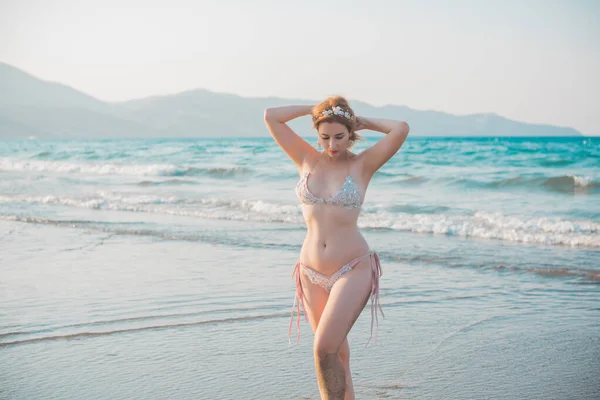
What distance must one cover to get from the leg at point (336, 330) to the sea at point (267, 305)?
1.10 metres

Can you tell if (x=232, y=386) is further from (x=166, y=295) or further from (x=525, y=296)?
(x=525, y=296)

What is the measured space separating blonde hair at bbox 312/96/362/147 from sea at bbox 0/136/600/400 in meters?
2.02

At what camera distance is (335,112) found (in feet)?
13.7

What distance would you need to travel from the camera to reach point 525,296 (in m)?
8.17

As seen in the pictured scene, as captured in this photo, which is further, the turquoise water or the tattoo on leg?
the turquoise water

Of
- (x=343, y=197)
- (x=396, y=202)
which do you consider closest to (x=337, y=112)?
(x=343, y=197)

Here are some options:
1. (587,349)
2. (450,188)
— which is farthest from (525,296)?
(450,188)

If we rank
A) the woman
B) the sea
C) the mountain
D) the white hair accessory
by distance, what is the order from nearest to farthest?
the woman, the white hair accessory, the sea, the mountain

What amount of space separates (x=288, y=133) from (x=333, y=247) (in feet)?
2.74

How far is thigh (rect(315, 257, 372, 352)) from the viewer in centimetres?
395

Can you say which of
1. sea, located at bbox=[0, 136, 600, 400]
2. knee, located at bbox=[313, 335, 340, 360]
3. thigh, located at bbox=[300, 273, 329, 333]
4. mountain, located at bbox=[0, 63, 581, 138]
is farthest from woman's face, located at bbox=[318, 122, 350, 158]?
mountain, located at bbox=[0, 63, 581, 138]

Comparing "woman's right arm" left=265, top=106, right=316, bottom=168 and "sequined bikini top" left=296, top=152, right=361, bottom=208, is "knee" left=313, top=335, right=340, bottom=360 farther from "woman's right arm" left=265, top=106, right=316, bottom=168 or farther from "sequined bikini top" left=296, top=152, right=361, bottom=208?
"woman's right arm" left=265, top=106, right=316, bottom=168

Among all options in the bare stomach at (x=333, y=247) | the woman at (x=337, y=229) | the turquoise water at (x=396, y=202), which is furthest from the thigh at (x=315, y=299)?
the turquoise water at (x=396, y=202)

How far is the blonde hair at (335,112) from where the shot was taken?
13.8 ft
